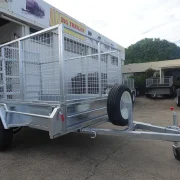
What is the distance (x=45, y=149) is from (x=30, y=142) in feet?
2.21

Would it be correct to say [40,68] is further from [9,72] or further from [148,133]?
[148,133]

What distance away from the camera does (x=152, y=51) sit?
173 ft

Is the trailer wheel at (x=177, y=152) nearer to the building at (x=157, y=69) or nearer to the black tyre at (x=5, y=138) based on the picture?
the black tyre at (x=5, y=138)

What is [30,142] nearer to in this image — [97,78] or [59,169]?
[59,169]

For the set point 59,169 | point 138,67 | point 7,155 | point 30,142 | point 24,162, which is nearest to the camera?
point 59,169

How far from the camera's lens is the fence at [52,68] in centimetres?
354

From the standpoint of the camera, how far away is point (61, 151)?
13.0ft

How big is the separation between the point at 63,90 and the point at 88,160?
4.67ft

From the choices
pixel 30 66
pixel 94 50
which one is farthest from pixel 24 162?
pixel 94 50

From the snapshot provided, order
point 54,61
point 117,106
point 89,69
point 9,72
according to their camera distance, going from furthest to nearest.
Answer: point 9,72
point 89,69
point 54,61
point 117,106

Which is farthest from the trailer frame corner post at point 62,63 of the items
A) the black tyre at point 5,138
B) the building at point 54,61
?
the black tyre at point 5,138

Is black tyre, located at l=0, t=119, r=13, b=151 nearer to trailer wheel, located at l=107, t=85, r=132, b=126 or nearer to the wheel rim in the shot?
trailer wheel, located at l=107, t=85, r=132, b=126

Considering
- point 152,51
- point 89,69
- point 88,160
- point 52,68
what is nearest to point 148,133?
point 88,160

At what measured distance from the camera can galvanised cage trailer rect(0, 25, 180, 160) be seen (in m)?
2.97
